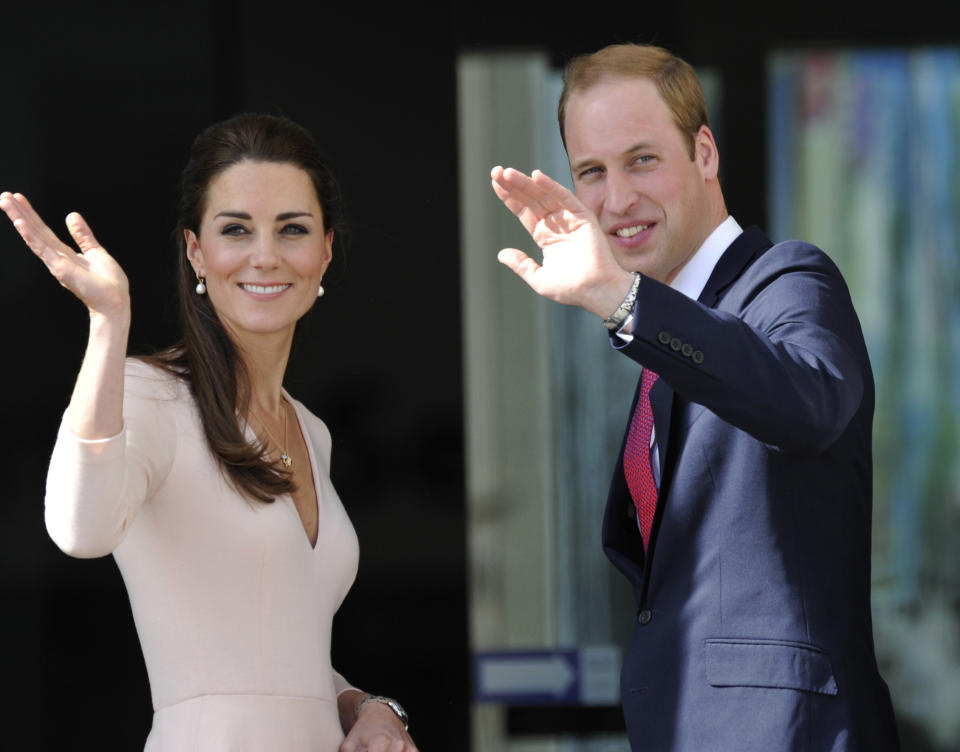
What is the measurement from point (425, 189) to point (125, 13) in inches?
35.2

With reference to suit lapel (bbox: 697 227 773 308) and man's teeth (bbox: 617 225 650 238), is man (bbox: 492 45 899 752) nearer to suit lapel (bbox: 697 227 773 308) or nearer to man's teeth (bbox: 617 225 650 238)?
suit lapel (bbox: 697 227 773 308)

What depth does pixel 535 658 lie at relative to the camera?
416 centimetres

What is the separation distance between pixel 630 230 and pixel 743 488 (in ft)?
2.07

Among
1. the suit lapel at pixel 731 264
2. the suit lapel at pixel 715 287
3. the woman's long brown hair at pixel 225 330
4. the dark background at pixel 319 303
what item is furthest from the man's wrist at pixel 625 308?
the dark background at pixel 319 303


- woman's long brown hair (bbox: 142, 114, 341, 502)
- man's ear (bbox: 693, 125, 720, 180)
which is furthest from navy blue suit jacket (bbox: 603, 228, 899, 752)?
woman's long brown hair (bbox: 142, 114, 341, 502)

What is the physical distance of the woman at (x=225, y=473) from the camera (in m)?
2.23

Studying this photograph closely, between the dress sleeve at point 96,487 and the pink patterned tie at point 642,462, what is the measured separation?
86 centimetres

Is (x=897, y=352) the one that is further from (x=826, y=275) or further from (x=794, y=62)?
(x=826, y=275)

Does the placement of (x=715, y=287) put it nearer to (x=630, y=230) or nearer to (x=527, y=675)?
(x=630, y=230)

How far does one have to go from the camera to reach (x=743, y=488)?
230 centimetres

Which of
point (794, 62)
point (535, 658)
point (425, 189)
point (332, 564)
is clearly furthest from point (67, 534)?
point (794, 62)

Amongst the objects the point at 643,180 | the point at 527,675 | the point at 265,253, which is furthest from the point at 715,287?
the point at 527,675

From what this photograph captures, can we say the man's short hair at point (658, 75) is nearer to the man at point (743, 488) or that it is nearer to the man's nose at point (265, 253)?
the man at point (743, 488)

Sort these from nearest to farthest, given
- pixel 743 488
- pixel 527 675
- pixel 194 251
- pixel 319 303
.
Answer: pixel 743 488, pixel 194 251, pixel 319 303, pixel 527 675
